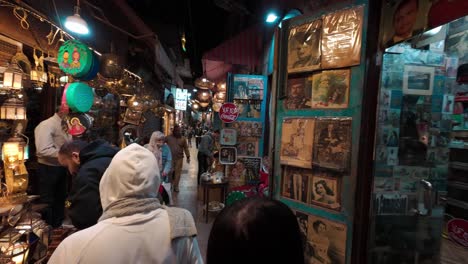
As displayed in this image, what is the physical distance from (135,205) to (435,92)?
3.53 m

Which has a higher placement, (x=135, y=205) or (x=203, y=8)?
(x=203, y=8)

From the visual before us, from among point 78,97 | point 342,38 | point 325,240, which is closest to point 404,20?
point 342,38

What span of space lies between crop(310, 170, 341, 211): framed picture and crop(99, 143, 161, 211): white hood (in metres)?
1.81

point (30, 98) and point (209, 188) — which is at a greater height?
point (30, 98)

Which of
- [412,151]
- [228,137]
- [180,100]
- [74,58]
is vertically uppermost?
[180,100]

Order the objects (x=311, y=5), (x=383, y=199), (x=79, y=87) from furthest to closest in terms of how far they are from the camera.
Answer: (x=311, y=5)
(x=79, y=87)
(x=383, y=199)

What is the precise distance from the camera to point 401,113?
10.4 ft

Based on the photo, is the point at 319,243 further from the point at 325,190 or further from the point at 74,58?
the point at 74,58

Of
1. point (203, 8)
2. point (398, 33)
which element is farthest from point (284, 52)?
point (203, 8)

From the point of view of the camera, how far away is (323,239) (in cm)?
282

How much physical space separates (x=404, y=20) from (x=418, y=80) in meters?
1.21

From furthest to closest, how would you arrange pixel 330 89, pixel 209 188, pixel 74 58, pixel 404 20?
pixel 209 188
pixel 74 58
pixel 330 89
pixel 404 20

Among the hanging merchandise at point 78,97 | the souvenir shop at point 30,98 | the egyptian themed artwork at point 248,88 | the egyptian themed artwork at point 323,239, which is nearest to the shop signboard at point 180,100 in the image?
the egyptian themed artwork at point 248,88

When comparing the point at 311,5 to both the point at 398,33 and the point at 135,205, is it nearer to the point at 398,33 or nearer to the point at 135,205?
the point at 398,33
